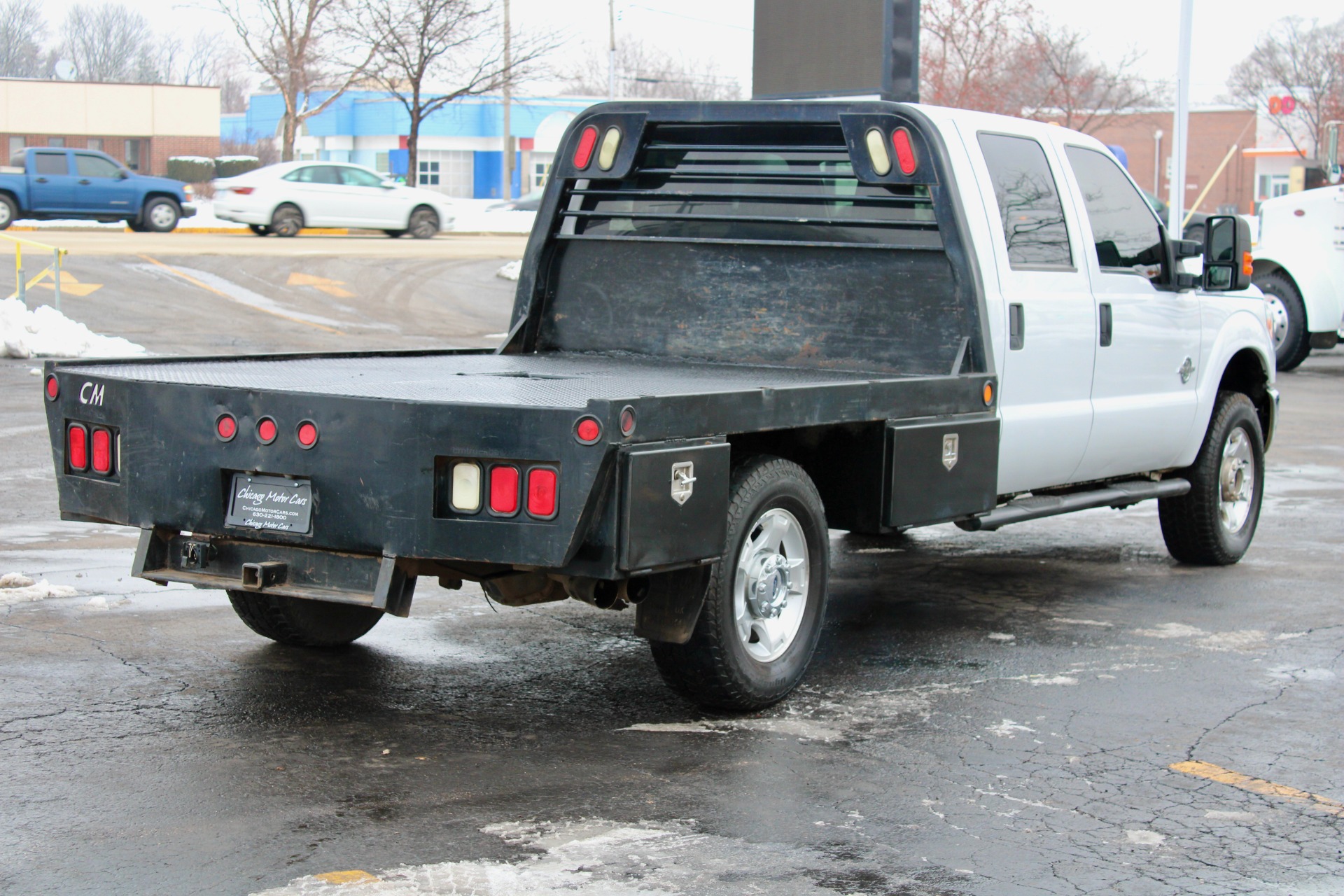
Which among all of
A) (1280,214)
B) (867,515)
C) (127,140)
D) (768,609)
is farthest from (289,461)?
(127,140)

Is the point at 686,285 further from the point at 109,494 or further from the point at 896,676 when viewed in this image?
the point at 109,494

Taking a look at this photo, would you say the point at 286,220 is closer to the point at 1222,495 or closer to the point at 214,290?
the point at 214,290

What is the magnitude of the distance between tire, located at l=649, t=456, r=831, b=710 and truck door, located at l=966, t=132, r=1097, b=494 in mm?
1216

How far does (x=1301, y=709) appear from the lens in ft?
18.6

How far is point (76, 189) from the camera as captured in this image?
97.2 feet

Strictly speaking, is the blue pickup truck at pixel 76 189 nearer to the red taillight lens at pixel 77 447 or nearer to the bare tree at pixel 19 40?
the red taillight lens at pixel 77 447

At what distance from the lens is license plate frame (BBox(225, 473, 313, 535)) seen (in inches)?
193

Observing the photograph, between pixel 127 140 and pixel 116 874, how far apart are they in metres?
70.2

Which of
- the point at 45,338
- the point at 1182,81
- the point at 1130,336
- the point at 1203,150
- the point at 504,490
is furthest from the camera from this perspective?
the point at 1203,150

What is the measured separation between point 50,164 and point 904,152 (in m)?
26.6

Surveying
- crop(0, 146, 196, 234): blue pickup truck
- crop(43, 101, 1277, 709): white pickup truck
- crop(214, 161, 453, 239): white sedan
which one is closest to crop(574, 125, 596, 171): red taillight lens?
crop(43, 101, 1277, 709): white pickup truck

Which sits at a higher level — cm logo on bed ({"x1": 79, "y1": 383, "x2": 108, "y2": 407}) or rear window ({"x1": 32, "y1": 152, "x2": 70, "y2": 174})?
rear window ({"x1": 32, "y1": 152, "x2": 70, "y2": 174})

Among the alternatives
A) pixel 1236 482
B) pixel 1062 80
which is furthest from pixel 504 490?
pixel 1062 80

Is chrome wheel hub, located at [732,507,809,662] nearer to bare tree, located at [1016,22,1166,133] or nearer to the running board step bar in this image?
the running board step bar
